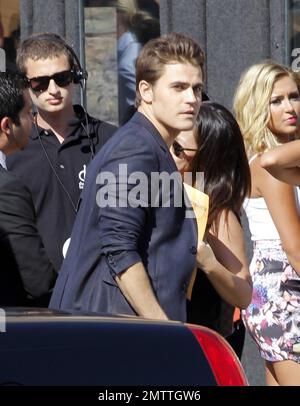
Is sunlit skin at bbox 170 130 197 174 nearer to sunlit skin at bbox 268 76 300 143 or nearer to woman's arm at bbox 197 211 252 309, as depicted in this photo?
woman's arm at bbox 197 211 252 309

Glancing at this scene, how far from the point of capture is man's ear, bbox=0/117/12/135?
5559 millimetres

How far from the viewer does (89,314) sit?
150 inches

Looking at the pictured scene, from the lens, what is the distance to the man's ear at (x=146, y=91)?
5137 mm

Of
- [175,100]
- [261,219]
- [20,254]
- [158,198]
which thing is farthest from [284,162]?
[20,254]

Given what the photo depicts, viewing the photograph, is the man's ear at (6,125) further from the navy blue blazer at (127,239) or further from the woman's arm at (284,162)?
the woman's arm at (284,162)

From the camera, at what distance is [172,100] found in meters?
5.08

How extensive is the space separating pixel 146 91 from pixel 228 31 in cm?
334

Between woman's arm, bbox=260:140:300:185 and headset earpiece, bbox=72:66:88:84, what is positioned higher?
headset earpiece, bbox=72:66:88:84

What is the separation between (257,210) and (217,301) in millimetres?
992

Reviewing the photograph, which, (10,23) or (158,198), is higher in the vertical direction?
(10,23)

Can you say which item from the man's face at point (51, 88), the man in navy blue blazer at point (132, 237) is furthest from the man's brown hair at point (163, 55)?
the man's face at point (51, 88)

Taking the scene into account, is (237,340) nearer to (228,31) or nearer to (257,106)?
(257,106)

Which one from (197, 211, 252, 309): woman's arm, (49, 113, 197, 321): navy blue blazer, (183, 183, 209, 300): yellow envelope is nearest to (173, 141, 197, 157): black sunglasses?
(183, 183, 209, 300): yellow envelope

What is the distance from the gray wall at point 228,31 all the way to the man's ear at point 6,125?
301 centimetres
